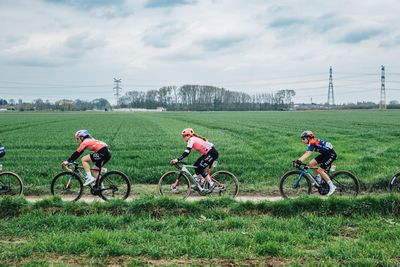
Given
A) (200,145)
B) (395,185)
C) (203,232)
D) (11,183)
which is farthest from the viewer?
(395,185)

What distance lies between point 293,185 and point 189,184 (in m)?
2.95

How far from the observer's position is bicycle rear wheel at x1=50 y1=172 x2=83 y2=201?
455 inches

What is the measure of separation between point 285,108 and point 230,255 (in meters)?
152

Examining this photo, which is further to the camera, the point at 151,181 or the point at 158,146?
the point at 158,146

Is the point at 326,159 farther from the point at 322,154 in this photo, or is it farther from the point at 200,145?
the point at 200,145

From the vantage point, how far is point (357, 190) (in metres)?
11.7

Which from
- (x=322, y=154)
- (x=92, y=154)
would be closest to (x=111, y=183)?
(x=92, y=154)

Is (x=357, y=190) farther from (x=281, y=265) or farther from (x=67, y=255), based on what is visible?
(x=67, y=255)

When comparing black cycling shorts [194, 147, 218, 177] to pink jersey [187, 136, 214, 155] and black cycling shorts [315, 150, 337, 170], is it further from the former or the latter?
black cycling shorts [315, 150, 337, 170]

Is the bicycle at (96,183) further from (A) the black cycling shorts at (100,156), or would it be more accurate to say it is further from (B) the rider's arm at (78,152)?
(B) the rider's arm at (78,152)

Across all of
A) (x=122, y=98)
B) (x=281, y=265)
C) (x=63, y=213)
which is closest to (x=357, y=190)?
(x=281, y=265)

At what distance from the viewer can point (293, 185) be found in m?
12.1

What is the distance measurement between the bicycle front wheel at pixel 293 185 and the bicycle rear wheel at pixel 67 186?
5479 millimetres

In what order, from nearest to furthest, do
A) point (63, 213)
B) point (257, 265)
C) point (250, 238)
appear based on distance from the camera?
point (257, 265)
point (250, 238)
point (63, 213)
